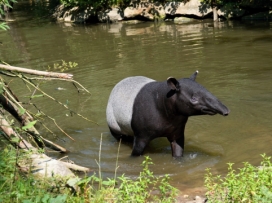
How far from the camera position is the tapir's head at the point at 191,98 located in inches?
253

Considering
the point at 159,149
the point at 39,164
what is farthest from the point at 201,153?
the point at 39,164

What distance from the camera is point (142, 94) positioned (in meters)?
7.34

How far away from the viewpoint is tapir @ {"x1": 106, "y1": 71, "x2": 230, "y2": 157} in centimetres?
657

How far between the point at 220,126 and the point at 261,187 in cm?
447

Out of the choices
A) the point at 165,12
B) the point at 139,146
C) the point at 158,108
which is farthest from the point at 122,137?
the point at 165,12

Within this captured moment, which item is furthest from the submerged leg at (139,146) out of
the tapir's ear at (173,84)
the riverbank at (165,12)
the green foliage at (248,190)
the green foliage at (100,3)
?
the green foliage at (100,3)

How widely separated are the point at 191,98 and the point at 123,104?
139 cm

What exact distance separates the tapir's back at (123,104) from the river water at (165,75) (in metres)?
0.46

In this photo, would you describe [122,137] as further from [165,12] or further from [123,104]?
[165,12]

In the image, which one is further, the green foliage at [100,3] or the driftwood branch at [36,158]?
the green foliage at [100,3]

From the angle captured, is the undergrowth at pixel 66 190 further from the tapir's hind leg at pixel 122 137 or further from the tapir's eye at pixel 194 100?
the tapir's hind leg at pixel 122 137

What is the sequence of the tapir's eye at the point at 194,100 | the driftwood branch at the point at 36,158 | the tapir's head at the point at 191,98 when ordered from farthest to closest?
the tapir's eye at the point at 194,100 < the tapir's head at the point at 191,98 < the driftwood branch at the point at 36,158

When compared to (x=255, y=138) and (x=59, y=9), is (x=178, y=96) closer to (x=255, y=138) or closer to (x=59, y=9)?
(x=255, y=138)

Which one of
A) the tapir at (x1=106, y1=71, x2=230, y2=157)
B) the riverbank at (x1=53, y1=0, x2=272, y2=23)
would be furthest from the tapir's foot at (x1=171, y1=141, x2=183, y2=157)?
the riverbank at (x1=53, y1=0, x2=272, y2=23)
